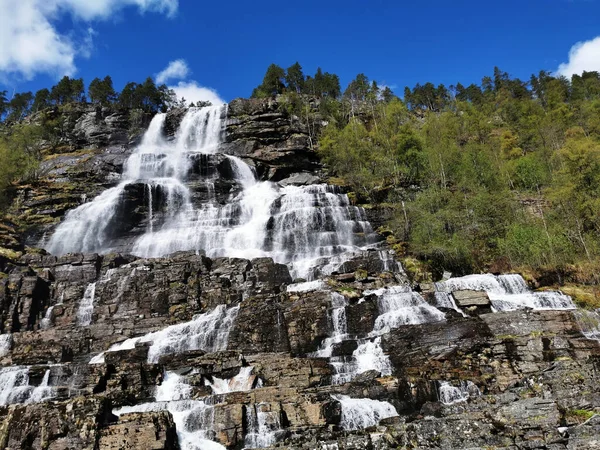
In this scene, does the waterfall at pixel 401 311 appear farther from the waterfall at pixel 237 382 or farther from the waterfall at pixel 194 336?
the waterfall at pixel 194 336

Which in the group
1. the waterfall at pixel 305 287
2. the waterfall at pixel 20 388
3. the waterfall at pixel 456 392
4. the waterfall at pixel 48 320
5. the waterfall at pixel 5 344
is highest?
the waterfall at pixel 48 320

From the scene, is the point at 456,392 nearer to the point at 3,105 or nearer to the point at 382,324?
the point at 382,324

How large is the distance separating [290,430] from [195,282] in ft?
60.9

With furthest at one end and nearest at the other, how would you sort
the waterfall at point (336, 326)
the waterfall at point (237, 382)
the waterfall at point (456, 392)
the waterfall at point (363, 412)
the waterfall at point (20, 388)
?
the waterfall at point (336, 326) → the waterfall at point (20, 388) → the waterfall at point (237, 382) → the waterfall at point (456, 392) → the waterfall at point (363, 412)

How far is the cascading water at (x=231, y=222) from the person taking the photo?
128 feet

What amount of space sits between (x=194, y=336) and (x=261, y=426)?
10505 millimetres

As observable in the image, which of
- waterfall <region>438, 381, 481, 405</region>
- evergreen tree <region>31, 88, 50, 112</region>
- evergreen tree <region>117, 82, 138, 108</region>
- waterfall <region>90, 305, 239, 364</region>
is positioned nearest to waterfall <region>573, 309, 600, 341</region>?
waterfall <region>438, 381, 481, 405</region>

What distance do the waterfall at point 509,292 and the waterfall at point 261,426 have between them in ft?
43.4

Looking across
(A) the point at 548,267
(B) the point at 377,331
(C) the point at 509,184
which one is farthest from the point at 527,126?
(B) the point at 377,331

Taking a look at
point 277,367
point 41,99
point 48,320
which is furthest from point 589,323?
point 41,99

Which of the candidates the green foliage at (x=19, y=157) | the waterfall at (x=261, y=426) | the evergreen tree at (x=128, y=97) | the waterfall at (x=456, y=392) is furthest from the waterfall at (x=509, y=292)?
the evergreen tree at (x=128, y=97)

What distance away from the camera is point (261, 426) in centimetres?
1593

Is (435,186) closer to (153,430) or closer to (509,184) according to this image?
(509,184)

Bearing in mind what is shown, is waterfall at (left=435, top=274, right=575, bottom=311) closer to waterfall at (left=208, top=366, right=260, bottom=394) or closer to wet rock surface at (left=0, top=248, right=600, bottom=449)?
wet rock surface at (left=0, top=248, right=600, bottom=449)
